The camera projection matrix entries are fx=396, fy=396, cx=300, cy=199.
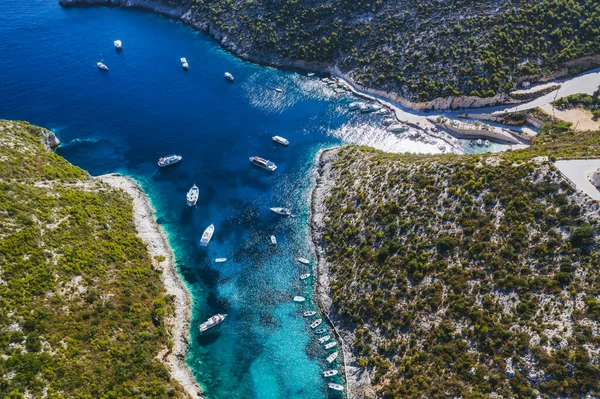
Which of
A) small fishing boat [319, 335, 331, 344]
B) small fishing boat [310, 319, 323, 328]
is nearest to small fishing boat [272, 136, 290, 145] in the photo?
small fishing boat [310, 319, 323, 328]

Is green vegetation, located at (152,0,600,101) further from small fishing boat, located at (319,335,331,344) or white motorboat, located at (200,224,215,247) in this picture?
small fishing boat, located at (319,335,331,344)

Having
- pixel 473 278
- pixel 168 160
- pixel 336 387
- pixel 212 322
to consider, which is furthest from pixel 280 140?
pixel 336 387

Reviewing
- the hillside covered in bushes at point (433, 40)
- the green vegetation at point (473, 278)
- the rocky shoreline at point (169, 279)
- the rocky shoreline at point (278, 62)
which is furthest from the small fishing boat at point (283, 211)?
the hillside covered in bushes at point (433, 40)

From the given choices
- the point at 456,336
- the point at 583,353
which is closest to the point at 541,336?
the point at 583,353

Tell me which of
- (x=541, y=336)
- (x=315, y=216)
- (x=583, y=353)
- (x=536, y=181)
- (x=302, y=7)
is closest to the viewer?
(x=583, y=353)

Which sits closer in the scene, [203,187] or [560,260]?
[560,260]

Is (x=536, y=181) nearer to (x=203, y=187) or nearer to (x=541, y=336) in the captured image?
(x=541, y=336)

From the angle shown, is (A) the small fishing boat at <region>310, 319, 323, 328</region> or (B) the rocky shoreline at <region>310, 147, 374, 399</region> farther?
(A) the small fishing boat at <region>310, 319, 323, 328</region>

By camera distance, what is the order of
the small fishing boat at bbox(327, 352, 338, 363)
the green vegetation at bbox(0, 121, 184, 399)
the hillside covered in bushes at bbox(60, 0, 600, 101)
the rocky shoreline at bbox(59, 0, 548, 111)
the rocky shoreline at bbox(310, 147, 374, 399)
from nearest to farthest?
1. the green vegetation at bbox(0, 121, 184, 399)
2. the rocky shoreline at bbox(310, 147, 374, 399)
3. the small fishing boat at bbox(327, 352, 338, 363)
4. the rocky shoreline at bbox(59, 0, 548, 111)
5. the hillside covered in bushes at bbox(60, 0, 600, 101)
